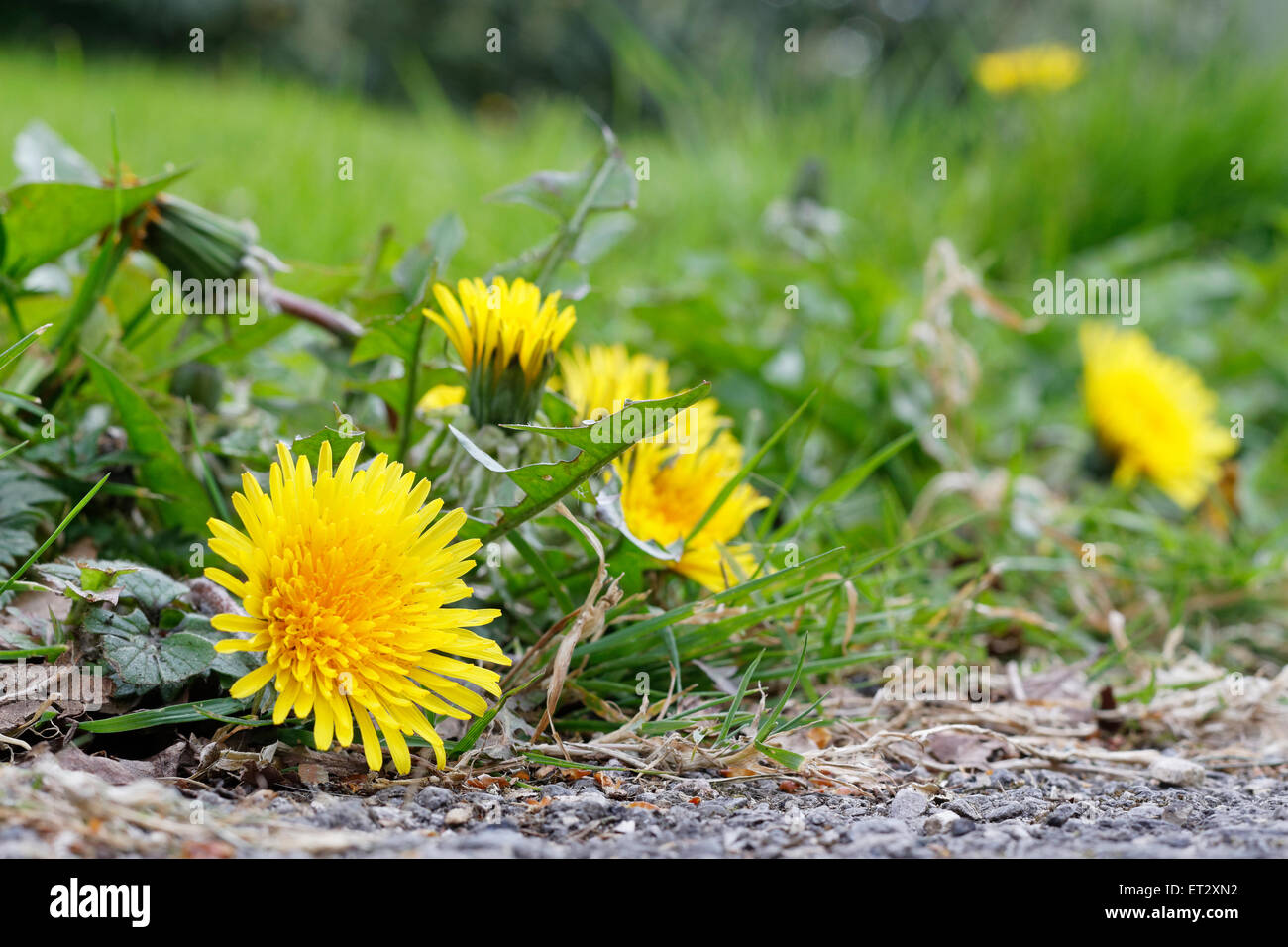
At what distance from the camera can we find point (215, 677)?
1.25 m

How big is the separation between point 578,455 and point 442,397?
41cm

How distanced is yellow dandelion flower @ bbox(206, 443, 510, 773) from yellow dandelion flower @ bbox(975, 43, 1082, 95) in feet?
12.7

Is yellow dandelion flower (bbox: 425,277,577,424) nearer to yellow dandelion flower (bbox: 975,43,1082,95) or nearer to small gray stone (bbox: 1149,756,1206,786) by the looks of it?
small gray stone (bbox: 1149,756,1206,786)

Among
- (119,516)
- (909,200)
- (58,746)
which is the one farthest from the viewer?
(909,200)

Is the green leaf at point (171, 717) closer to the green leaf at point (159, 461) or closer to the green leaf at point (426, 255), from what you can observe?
the green leaf at point (159, 461)

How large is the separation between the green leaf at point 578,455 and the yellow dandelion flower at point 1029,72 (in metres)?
3.71

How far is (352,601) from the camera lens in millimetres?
1114

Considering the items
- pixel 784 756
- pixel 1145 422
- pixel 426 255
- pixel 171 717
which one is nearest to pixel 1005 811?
pixel 784 756

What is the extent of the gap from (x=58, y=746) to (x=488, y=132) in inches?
177

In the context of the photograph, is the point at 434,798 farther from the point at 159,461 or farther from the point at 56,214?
the point at 56,214

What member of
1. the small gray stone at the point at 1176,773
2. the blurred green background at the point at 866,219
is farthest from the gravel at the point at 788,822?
the blurred green background at the point at 866,219
